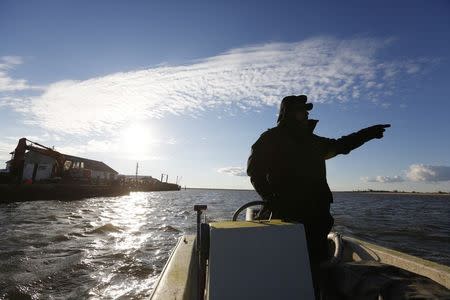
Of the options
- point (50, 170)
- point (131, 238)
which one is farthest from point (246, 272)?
point (50, 170)

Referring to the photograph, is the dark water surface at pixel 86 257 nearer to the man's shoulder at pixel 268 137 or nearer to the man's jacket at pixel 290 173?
the man's jacket at pixel 290 173

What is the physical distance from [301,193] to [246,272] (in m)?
1.00

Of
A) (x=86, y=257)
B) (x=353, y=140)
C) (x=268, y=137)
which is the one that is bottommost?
(x=86, y=257)

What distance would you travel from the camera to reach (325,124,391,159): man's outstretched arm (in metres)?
3.04

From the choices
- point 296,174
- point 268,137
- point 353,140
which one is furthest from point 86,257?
point 353,140

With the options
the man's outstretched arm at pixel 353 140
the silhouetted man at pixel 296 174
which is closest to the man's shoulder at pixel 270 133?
the silhouetted man at pixel 296 174

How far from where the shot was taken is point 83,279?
18.7ft

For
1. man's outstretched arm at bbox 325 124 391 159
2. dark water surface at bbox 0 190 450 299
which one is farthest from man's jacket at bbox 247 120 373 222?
dark water surface at bbox 0 190 450 299

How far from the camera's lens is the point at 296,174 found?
2504mm

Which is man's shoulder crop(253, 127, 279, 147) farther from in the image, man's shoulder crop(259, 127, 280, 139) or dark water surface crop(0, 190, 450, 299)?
dark water surface crop(0, 190, 450, 299)

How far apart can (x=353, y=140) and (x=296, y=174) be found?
3.26 feet

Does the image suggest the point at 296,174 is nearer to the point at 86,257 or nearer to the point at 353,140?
the point at 353,140

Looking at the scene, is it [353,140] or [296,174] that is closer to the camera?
[296,174]

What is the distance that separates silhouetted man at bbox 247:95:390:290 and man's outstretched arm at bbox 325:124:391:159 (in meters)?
0.28
